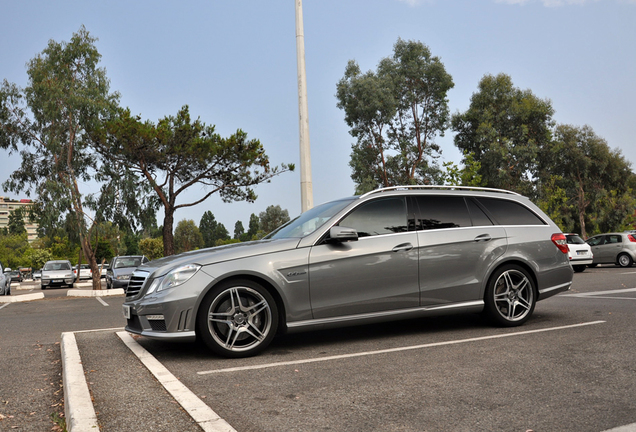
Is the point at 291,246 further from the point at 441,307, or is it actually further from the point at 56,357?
the point at 56,357

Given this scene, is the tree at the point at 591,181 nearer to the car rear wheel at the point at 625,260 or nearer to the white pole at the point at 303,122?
the car rear wheel at the point at 625,260

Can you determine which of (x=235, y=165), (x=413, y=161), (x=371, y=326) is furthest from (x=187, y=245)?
(x=371, y=326)

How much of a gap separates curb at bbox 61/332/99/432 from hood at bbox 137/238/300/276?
113 centimetres

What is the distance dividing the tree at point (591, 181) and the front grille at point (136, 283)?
41.1m

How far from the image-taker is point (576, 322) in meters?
6.91

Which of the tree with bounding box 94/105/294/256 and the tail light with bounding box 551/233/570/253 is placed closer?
the tail light with bounding box 551/233/570/253

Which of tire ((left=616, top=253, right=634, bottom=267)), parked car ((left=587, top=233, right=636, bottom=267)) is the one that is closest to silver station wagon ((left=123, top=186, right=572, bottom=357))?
parked car ((left=587, top=233, right=636, bottom=267))

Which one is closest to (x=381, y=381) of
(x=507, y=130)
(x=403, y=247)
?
(x=403, y=247)

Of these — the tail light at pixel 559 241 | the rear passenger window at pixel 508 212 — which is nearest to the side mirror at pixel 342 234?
the rear passenger window at pixel 508 212

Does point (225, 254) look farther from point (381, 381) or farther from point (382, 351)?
point (381, 381)

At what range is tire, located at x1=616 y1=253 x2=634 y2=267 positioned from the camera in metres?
23.6

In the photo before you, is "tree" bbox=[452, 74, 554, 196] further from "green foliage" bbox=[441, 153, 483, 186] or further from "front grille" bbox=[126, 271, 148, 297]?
"front grille" bbox=[126, 271, 148, 297]

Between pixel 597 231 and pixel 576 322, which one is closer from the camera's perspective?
pixel 576 322

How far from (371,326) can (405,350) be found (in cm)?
165
